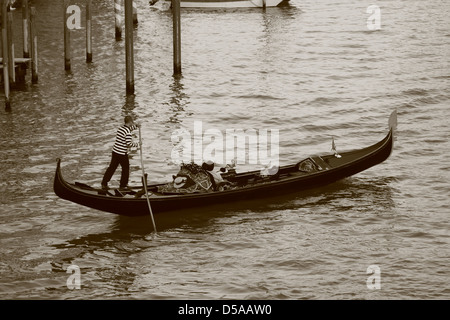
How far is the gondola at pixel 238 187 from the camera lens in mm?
19328

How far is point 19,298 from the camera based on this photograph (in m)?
16.9

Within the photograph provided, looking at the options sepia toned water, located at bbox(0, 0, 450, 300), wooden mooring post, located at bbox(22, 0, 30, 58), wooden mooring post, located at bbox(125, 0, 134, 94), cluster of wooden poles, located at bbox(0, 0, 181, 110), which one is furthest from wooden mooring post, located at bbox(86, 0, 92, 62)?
wooden mooring post, located at bbox(125, 0, 134, 94)

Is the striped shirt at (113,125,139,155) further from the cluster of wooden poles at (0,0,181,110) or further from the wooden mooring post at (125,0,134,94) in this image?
the wooden mooring post at (125,0,134,94)

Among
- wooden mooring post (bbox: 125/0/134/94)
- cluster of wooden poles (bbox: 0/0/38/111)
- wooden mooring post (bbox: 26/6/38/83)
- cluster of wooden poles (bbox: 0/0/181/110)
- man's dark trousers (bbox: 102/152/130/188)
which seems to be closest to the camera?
man's dark trousers (bbox: 102/152/130/188)

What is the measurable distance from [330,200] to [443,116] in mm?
8887

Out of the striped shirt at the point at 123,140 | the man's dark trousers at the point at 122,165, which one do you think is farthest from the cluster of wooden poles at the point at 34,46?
the striped shirt at the point at 123,140

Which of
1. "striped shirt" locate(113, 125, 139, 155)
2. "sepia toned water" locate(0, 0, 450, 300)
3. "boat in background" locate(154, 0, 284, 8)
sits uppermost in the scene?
"boat in background" locate(154, 0, 284, 8)

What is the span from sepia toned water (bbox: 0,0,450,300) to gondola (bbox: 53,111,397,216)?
363 millimetres

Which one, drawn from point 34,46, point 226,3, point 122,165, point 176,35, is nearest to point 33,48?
point 34,46

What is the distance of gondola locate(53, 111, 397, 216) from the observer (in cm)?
1933

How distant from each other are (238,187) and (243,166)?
362 cm

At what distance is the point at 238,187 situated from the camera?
2044 cm

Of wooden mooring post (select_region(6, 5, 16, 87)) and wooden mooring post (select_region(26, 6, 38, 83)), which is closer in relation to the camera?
wooden mooring post (select_region(6, 5, 16, 87))

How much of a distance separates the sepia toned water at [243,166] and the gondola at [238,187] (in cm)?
36
